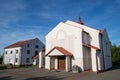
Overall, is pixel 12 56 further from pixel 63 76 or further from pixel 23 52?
pixel 63 76

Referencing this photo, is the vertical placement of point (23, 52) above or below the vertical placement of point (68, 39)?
below

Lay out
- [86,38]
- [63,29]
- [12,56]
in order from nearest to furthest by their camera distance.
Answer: [86,38], [63,29], [12,56]

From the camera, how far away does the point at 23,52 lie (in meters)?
41.9

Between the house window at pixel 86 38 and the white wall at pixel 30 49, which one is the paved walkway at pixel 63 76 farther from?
the white wall at pixel 30 49

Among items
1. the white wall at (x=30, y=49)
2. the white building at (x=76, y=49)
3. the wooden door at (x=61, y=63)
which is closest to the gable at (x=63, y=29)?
the white building at (x=76, y=49)

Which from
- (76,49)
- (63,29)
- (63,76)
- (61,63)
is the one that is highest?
(63,29)

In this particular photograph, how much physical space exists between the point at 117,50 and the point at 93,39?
1970 cm

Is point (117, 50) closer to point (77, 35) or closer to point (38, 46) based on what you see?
point (77, 35)

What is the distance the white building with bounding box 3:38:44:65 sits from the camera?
41.4 metres

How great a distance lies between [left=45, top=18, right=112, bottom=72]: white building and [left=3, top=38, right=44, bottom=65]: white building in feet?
66.1

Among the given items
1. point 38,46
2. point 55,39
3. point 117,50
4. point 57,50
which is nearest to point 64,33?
point 55,39

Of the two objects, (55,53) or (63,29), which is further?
(63,29)

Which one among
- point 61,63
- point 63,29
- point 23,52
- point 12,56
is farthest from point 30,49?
point 63,29

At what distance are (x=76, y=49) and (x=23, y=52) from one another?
86.8ft
